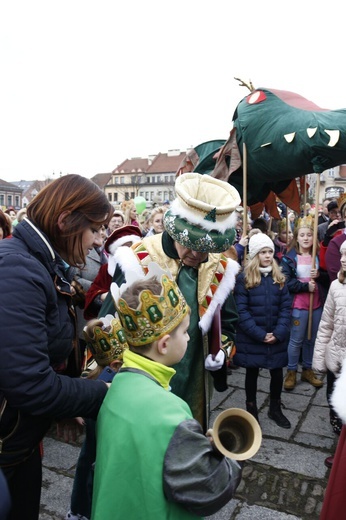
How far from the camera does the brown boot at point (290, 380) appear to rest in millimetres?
4792

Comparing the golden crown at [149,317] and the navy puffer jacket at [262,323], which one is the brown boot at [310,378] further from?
the golden crown at [149,317]

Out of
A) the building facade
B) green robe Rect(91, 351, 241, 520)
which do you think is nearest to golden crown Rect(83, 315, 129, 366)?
green robe Rect(91, 351, 241, 520)

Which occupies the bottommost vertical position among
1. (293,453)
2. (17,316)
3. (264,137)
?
(293,453)

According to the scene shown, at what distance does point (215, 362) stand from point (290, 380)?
8.77ft

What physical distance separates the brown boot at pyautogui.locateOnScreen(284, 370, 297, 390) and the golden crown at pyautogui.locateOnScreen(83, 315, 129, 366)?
316cm

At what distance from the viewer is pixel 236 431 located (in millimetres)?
1400

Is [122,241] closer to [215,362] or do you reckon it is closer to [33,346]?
[215,362]

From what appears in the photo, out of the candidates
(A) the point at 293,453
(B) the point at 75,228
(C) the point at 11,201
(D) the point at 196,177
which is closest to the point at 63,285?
(B) the point at 75,228

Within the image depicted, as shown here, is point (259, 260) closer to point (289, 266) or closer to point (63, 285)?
point (289, 266)

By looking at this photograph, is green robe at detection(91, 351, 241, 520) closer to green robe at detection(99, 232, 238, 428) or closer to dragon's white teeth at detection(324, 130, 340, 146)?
green robe at detection(99, 232, 238, 428)

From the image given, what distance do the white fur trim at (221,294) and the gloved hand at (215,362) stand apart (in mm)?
176

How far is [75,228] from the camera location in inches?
66.2

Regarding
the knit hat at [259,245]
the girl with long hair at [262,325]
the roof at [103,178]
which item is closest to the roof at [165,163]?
the roof at [103,178]

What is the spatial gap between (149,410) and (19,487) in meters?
0.80
